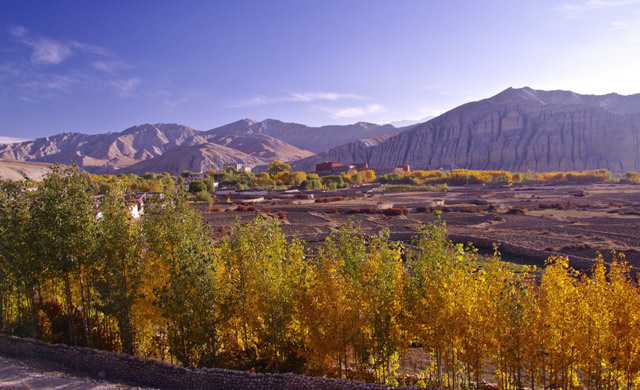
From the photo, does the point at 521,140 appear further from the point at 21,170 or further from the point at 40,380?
the point at 21,170

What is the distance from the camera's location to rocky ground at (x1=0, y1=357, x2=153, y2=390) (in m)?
10.8

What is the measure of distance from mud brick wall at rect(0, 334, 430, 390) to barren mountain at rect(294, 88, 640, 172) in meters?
162

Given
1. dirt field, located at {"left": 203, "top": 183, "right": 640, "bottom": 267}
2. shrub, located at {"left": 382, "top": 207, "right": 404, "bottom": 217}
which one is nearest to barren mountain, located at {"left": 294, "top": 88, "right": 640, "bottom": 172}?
dirt field, located at {"left": 203, "top": 183, "right": 640, "bottom": 267}

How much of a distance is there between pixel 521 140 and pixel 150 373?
17690 cm

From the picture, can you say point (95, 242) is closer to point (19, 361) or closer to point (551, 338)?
point (19, 361)

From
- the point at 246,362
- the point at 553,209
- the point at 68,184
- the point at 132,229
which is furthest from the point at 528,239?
the point at 68,184

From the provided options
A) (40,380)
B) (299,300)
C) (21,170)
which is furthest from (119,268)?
(21,170)

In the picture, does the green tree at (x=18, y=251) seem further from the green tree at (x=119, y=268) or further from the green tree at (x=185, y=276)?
the green tree at (x=185, y=276)

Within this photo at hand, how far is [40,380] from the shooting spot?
11.2 metres

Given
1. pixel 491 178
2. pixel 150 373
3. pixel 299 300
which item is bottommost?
pixel 150 373

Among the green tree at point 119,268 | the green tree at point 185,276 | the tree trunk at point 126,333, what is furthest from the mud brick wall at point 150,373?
the green tree at point 119,268

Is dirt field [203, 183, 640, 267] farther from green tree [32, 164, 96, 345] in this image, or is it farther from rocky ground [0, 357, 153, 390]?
rocky ground [0, 357, 153, 390]

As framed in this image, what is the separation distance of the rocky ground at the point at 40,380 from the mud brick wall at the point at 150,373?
23.2 inches

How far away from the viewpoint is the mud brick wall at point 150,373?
1045 cm
